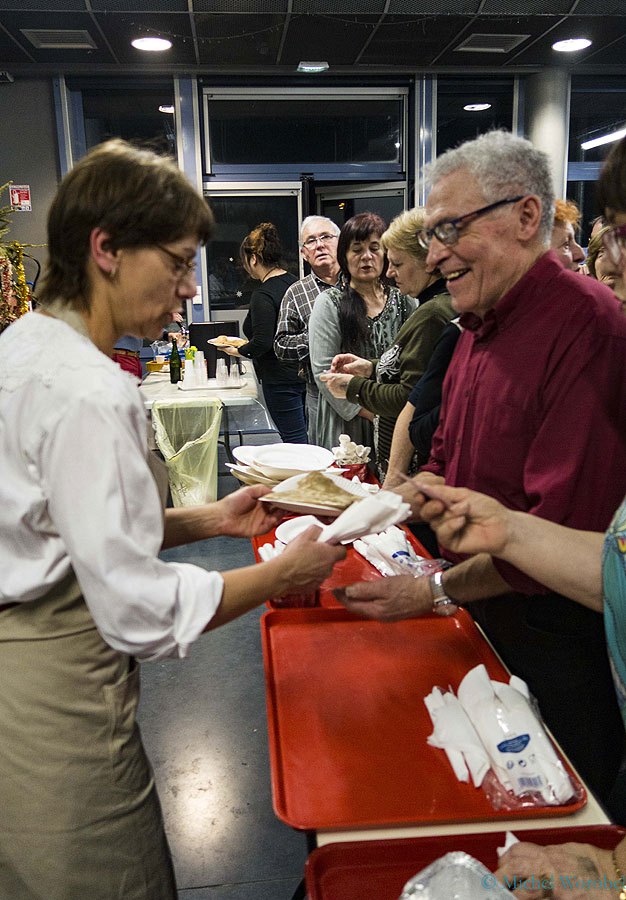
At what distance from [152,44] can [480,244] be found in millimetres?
5663

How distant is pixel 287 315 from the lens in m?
4.00

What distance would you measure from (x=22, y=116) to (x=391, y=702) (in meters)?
7.31

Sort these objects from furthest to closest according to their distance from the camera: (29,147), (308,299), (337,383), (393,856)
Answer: (29,147), (308,299), (337,383), (393,856)

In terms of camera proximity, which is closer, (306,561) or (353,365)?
(306,561)

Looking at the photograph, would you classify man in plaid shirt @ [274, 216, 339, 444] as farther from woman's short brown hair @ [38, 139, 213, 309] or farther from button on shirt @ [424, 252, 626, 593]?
woman's short brown hair @ [38, 139, 213, 309]

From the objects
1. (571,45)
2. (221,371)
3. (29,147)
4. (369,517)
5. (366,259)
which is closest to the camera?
(369,517)

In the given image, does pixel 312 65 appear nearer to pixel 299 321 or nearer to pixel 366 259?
pixel 299 321

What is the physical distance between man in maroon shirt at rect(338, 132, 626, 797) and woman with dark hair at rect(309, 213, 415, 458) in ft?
5.26

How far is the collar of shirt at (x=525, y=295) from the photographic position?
1.42m

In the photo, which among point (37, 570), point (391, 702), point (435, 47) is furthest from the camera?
point (435, 47)

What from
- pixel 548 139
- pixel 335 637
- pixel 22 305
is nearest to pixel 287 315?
pixel 22 305

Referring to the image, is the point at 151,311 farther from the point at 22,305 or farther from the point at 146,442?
the point at 22,305

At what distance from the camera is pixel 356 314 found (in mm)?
3154

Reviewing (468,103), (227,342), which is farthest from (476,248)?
(468,103)
